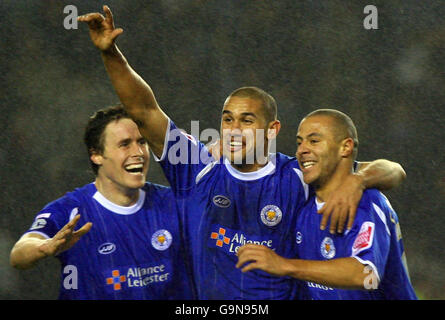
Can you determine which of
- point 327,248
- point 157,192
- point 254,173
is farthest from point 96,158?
point 327,248

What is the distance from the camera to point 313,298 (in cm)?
389

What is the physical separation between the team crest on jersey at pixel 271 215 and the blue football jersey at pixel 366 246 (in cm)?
13

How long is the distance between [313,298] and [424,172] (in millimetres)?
2170

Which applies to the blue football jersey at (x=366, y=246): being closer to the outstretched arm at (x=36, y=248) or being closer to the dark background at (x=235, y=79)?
the outstretched arm at (x=36, y=248)

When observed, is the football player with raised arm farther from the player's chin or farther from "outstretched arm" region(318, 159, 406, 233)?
the player's chin

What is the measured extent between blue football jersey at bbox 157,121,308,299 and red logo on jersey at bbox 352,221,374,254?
453 millimetres

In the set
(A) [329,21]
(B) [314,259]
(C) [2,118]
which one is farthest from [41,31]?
(B) [314,259]

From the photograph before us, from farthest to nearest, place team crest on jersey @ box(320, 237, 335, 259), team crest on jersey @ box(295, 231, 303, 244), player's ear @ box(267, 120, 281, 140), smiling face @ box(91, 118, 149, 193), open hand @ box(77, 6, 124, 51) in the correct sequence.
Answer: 1. smiling face @ box(91, 118, 149, 193)
2. player's ear @ box(267, 120, 281, 140)
3. team crest on jersey @ box(295, 231, 303, 244)
4. team crest on jersey @ box(320, 237, 335, 259)
5. open hand @ box(77, 6, 124, 51)

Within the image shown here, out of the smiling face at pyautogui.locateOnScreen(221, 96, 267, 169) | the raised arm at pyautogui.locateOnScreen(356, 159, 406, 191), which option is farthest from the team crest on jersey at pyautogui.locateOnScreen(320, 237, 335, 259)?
the smiling face at pyautogui.locateOnScreen(221, 96, 267, 169)

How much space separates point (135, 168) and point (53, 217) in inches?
23.3

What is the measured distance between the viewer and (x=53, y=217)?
391cm

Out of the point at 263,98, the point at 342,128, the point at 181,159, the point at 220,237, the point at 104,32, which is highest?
the point at 104,32

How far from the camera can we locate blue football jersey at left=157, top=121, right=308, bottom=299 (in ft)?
12.9

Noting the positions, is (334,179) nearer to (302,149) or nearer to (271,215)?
(302,149)
